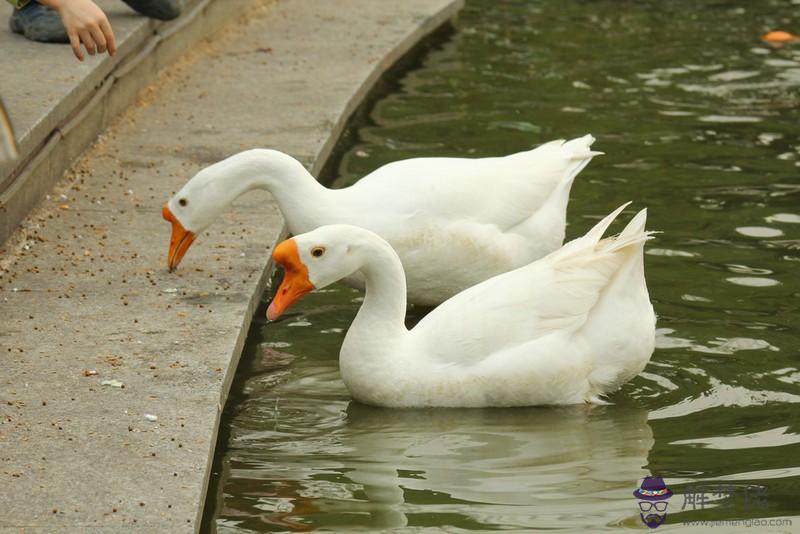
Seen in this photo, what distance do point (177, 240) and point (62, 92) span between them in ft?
4.91

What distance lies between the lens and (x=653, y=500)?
4.77 meters

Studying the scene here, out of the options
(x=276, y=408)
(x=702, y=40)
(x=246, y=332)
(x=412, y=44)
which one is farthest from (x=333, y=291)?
(x=702, y=40)

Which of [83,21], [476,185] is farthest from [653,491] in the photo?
[83,21]

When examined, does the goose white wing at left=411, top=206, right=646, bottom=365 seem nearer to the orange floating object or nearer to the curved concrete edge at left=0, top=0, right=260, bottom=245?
the curved concrete edge at left=0, top=0, right=260, bottom=245

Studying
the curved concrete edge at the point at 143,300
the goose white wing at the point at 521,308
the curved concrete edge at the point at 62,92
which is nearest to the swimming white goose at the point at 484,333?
the goose white wing at the point at 521,308

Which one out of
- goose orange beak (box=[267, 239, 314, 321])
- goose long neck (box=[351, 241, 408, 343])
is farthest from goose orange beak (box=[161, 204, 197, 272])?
goose long neck (box=[351, 241, 408, 343])

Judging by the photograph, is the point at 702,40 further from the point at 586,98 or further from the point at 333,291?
the point at 333,291

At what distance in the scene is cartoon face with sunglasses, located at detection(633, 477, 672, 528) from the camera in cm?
461

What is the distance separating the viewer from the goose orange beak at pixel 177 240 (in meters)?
6.25

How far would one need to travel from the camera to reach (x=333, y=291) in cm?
696

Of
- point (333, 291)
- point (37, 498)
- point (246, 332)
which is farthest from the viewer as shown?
point (333, 291)

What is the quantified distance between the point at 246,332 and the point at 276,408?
57 centimetres

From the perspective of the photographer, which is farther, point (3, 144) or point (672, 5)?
point (672, 5)

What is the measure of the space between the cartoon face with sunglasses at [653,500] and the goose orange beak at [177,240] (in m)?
2.32
